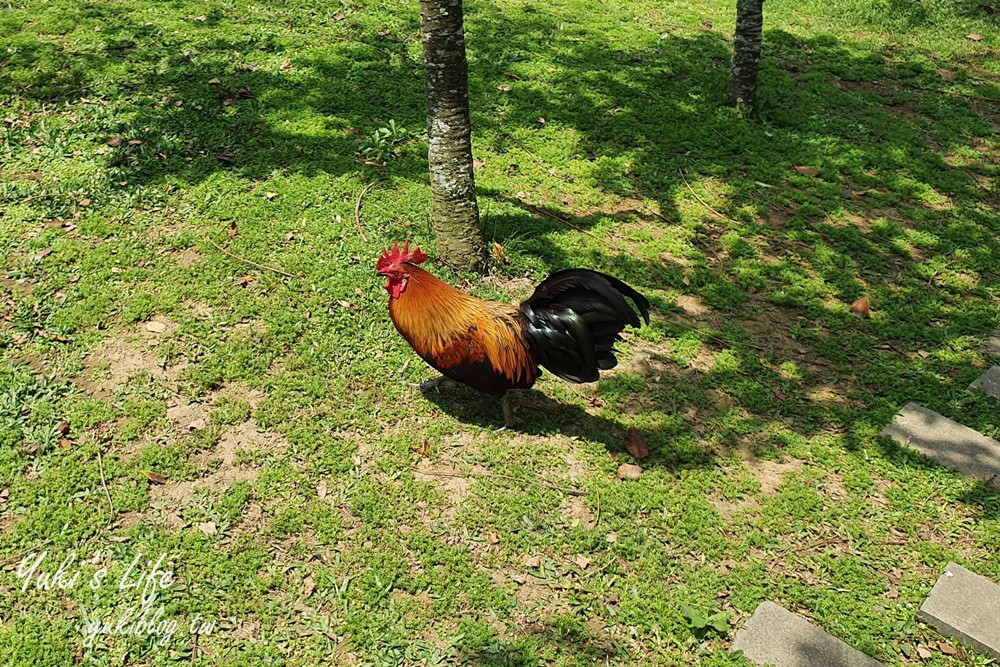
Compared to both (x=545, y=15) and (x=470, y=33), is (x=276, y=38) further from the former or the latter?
(x=545, y=15)

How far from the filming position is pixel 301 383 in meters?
5.86

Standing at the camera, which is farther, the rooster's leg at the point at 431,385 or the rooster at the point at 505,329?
the rooster's leg at the point at 431,385

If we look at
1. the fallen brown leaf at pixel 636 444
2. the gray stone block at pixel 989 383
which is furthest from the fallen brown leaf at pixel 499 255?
the gray stone block at pixel 989 383

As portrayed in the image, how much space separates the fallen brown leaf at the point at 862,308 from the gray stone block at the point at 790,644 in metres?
3.42

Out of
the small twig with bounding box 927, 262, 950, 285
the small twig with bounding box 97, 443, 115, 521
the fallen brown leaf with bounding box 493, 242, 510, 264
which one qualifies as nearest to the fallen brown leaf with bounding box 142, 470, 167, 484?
the small twig with bounding box 97, 443, 115, 521

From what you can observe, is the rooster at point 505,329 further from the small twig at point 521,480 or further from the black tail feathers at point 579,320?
the small twig at point 521,480

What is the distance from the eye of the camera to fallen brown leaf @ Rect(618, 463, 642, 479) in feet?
18.0

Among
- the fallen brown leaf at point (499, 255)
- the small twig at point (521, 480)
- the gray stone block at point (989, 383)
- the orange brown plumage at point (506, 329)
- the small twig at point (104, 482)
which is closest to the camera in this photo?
the small twig at point (104, 482)

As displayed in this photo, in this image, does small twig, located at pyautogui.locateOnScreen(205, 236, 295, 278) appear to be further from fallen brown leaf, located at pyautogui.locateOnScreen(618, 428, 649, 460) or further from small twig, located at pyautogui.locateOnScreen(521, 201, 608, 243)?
fallen brown leaf, located at pyautogui.locateOnScreen(618, 428, 649, 460)

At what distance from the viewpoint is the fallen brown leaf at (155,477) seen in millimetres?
5086

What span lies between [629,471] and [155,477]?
3125 mm

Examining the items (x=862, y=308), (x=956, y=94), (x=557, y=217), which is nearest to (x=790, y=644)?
(x=862, y=308)

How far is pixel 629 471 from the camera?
5.50 m

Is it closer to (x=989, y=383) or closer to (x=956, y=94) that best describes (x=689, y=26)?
(x=956, y=94)
